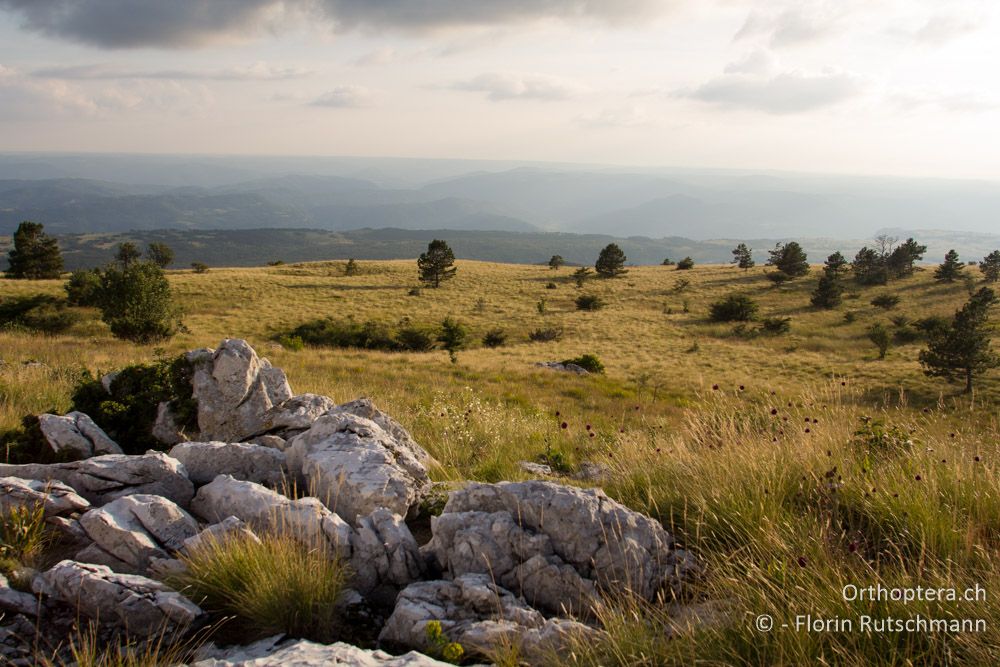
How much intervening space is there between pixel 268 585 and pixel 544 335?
1598 inches

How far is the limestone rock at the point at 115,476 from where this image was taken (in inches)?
201

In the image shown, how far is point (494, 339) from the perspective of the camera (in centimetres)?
4072

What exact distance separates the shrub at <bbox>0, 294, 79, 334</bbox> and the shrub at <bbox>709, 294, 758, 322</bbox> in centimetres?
5194

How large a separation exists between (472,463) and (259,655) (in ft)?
14.6

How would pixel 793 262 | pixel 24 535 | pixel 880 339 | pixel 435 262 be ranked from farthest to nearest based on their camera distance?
pixel 793 262 < pixel 435 262 < pixel 880 339 < pixel 24 535

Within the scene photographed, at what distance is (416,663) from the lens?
9.86 feet

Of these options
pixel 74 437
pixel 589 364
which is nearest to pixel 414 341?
pixel 589 364

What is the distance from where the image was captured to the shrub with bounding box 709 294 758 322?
51656 millimetres

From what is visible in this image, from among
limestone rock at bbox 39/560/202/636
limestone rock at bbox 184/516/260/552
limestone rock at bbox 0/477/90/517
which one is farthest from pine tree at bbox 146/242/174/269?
limestone rock at bbox 39/560/202/636

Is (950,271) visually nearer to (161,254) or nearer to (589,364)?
(589,364)

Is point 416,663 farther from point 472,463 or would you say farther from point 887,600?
Result: point 472,463

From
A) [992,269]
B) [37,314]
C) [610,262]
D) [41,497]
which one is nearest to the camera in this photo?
[41,497]

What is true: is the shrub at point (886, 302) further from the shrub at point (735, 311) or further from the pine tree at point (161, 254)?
the pine tree at point (161, 254)

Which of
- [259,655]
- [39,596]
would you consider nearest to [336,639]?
[259,655]
